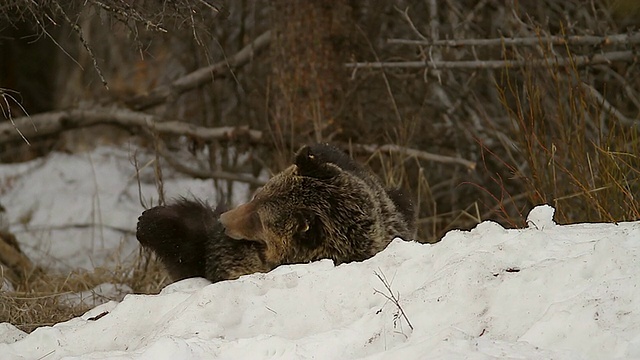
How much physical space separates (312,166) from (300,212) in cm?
35

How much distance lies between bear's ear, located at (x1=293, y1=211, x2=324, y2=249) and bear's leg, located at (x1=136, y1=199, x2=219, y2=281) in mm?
919

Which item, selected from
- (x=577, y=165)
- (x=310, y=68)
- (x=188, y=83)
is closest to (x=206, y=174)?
(x=188, y=83)

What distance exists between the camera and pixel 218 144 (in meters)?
10.2

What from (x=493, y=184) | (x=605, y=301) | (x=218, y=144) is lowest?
(x=493, y=184)

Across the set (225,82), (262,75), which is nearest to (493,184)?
(262,75)

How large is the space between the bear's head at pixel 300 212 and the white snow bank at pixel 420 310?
93 cm

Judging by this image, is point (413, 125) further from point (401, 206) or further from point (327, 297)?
point (327, 297)

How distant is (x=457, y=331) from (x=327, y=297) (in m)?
0.96

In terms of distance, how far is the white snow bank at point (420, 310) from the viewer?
12.0 feet

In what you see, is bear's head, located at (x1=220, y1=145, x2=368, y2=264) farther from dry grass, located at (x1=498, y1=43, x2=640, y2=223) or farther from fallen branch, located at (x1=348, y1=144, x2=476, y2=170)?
fallen branch, located at (x1=348, y1=144, x2=476, y2=170)

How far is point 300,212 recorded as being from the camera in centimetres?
600

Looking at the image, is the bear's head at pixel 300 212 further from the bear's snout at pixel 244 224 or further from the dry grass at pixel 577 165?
the dry grass at pixel 577 165

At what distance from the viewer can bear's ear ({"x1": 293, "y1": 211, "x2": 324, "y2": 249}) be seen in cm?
598

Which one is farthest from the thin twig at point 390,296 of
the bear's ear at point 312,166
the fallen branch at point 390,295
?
the bear's ear at point 312,166
